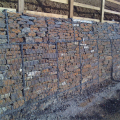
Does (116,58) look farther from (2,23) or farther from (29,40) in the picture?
(2,23)

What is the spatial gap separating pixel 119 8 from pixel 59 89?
24.1 ft

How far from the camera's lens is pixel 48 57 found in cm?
345

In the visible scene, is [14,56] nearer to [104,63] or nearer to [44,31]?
[44,31]

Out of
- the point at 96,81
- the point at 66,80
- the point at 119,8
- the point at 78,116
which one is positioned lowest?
the point at 78,116

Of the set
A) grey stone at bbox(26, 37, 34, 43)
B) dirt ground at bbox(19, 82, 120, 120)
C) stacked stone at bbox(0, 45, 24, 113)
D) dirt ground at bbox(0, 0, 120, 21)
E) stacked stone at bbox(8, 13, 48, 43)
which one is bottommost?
dirt ground at bbox(19, 82, 120, 120)

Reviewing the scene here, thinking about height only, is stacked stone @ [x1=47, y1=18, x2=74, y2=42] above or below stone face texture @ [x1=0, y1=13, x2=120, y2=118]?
above

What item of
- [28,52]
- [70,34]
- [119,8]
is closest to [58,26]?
[70,34]

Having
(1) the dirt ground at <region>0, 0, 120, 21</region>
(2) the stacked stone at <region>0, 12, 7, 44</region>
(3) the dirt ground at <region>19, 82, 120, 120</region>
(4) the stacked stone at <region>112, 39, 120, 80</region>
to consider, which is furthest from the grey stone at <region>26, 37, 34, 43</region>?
(4) the stacked stone at <region>112, 39, 120, 80</region>

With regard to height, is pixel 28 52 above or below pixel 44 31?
below

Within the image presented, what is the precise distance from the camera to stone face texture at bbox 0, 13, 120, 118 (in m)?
2.85

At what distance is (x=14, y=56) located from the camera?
2.87m

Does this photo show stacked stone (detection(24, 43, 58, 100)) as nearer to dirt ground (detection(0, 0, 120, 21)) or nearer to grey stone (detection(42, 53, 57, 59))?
grey stone (detection(42, 53, 57, 59))

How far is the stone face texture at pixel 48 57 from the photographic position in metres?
2.85

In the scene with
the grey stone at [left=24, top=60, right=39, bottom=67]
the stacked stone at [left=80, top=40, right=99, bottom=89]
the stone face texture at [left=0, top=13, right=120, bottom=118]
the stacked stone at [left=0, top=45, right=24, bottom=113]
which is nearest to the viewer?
the stacked stone at [left=0, top=45, right=24, bottom=113]
